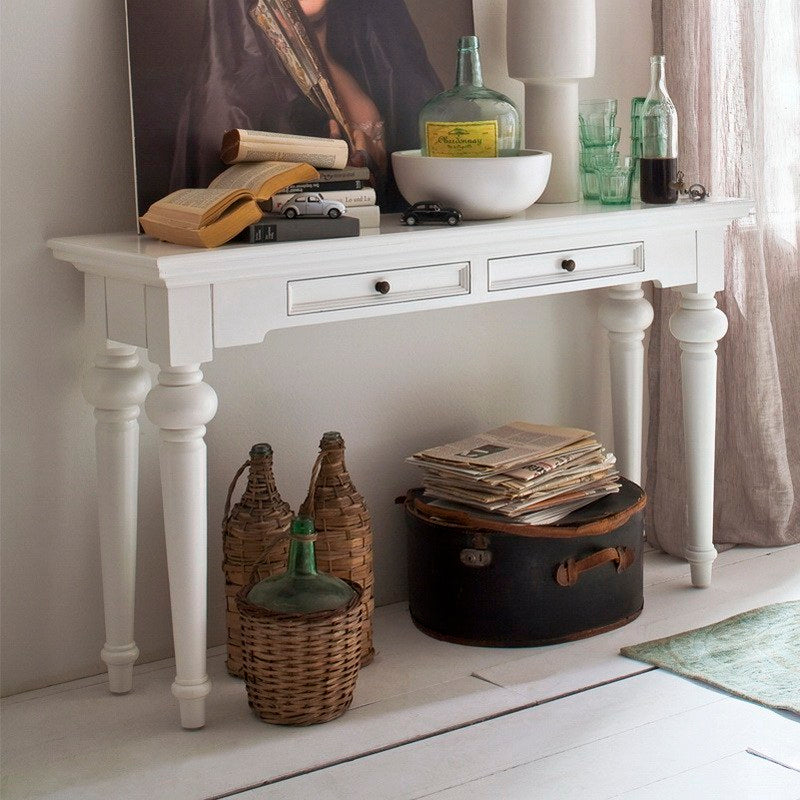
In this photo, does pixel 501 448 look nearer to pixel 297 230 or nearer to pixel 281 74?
pixel 297 230

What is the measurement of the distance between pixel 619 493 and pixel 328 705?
767 mm

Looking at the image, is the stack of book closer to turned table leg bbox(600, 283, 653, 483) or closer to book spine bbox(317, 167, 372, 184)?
book spine bbox(317, 167, 372, 184)

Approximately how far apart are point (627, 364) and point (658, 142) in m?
0.50

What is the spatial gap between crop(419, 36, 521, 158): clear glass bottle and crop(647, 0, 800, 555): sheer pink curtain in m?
0.54

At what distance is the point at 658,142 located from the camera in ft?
7.88

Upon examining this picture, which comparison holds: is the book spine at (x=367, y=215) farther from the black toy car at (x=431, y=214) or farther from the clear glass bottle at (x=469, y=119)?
the clear glass bottle at (x=469, y=119)

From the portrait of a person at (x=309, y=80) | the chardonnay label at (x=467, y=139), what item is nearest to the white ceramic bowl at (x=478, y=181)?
the chardonnay label at (x=467, y=139)

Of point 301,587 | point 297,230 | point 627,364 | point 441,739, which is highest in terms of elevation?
point 297,230

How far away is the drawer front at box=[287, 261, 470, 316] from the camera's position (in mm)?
1964

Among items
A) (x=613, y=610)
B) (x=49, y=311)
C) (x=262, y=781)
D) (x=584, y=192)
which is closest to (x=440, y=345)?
(x=584, y=192)

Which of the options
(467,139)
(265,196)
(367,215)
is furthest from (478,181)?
(265,196)

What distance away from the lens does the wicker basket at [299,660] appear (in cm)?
200

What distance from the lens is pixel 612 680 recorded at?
7.23ft

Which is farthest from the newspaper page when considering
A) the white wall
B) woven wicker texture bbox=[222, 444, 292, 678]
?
woven wicker texture bbox=[222, 444, 292, 678]
